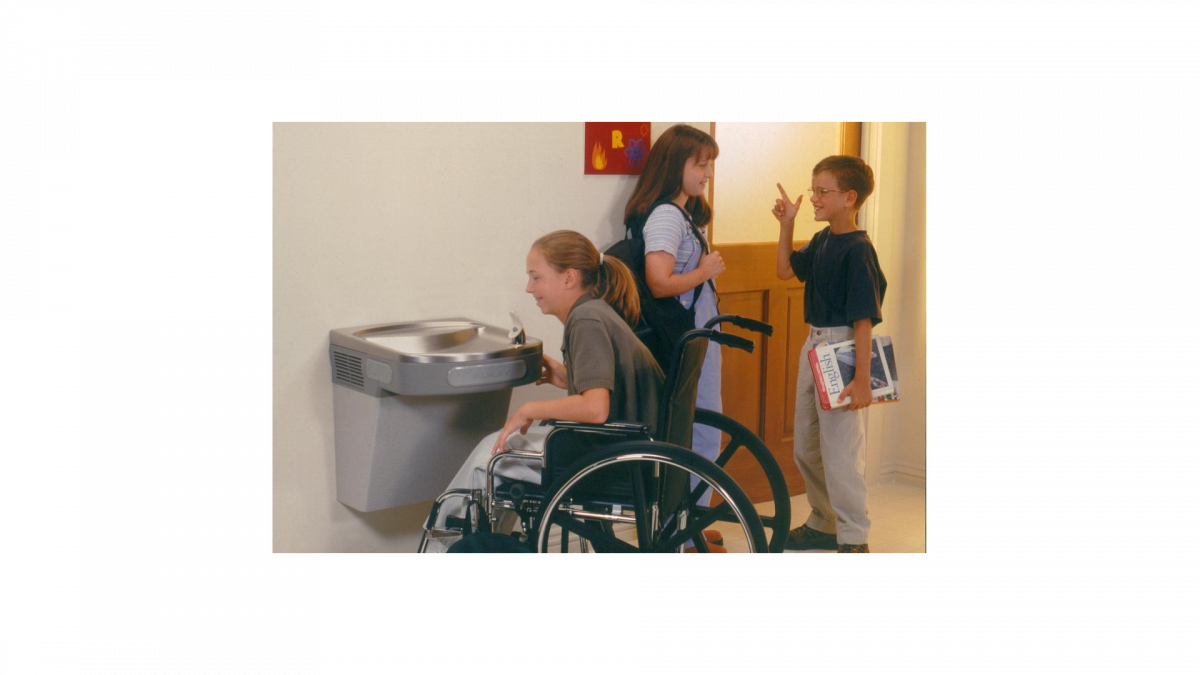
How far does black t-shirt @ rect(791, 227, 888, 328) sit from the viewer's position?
2209 mm

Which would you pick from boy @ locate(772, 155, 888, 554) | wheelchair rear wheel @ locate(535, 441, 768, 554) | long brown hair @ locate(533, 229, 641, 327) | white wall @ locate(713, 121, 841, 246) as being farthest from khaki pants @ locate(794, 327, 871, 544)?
long brown hair @ locate(533, 229, 641, 327)

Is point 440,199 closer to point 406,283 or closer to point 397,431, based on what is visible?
point 406,283

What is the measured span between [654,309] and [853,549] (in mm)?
765

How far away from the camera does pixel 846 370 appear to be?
88.9 inches

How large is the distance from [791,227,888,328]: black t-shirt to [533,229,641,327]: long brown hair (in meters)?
0.41

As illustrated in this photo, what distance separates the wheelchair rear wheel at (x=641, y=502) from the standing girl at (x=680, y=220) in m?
0.15

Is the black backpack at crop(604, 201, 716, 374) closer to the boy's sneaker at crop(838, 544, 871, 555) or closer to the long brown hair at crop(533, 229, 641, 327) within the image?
the long brown hair at crop(533, 229, 641, 327)

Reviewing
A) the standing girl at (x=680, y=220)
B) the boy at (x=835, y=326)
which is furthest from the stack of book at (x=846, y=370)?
the standing girl at (x=680, y=220)

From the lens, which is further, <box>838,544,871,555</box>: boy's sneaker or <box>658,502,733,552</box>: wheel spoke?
<box>838,544,871,555</box>: boy's sneaker

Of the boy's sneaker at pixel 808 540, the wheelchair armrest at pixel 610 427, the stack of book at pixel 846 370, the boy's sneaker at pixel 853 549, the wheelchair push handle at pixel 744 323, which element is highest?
the wheelchair push handle at pixel 744 323

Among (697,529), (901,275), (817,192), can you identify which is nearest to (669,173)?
(817,192)

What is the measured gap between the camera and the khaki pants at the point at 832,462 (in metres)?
2.28

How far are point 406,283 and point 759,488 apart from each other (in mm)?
946

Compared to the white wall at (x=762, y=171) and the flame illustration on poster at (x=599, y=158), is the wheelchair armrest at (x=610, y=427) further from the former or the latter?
the flame illustration on poster at (x=599, y=158)
